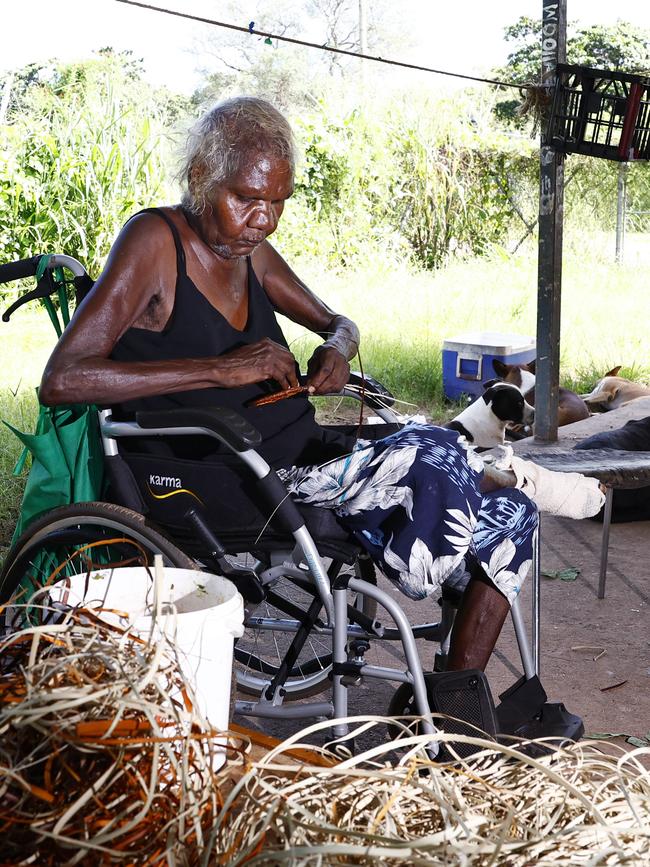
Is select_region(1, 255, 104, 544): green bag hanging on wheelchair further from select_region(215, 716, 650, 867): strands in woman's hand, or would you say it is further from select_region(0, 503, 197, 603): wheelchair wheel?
select_region(215, 716, 650, 867): strands in woman's hand

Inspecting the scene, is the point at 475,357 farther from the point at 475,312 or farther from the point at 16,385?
the point at 16,385

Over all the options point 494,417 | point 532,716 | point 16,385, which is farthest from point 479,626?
point 16,385

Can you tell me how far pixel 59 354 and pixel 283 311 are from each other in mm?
897

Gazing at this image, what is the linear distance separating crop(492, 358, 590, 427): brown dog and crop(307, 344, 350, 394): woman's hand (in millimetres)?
3459

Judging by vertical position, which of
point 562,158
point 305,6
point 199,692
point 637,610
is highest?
point 305,6

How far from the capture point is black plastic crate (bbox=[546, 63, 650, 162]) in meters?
4.29

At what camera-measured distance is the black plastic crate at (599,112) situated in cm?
429

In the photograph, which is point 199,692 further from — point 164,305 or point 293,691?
point 293,691

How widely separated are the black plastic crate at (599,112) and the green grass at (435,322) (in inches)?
65.5

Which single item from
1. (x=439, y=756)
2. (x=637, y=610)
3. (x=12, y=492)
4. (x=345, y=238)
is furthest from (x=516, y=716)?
(x=345, y=238)

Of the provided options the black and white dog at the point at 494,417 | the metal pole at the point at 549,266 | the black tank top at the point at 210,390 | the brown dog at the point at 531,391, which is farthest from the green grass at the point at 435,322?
the black tank top at the point at 210,390

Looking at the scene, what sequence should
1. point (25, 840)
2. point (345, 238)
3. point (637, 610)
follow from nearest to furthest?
point (25, 840), point (637, 610), point (345, 238)

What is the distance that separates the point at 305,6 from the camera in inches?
1177

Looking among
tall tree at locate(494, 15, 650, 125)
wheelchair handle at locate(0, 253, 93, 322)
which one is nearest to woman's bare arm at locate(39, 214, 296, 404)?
wheelchair handle at locate(0, 253, 93, 322)
